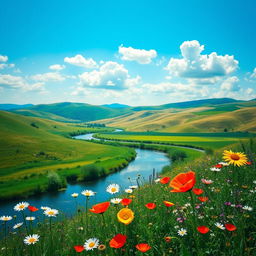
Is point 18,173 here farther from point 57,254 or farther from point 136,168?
point 57,254

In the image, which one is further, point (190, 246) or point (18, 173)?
point (18, 173)

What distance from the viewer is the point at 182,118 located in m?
192

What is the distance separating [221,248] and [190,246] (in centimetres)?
45

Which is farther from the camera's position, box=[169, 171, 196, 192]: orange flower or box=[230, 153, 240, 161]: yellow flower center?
box=[230, 153, 240, 161]: yellow flower center

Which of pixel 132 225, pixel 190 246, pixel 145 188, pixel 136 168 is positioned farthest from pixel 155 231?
pixel 136 168

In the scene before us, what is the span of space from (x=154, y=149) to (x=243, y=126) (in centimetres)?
7383

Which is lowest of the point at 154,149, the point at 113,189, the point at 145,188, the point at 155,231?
the point at 154,149

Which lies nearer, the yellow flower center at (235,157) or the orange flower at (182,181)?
the orange flower at (182,181)

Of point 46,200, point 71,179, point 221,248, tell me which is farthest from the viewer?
point 71,179

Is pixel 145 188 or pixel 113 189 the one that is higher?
pixel 113 189

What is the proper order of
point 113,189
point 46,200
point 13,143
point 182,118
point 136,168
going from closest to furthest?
point 113,189 → point 46,200 → point 136,168 → point 13,143 → point 182,118

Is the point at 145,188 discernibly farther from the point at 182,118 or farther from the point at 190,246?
the point at 182,118

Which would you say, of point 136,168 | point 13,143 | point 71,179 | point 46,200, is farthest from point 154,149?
point 46,200

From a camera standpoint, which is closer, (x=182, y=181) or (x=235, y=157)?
(x=182, y=181)
